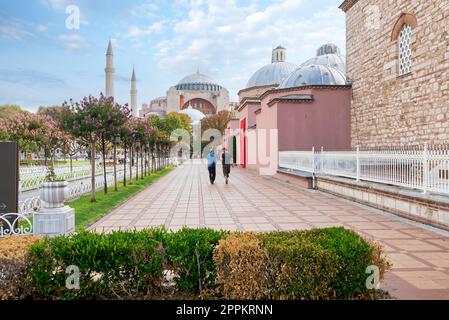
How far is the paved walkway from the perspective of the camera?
418 centimetres

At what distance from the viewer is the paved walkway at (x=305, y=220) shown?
4180mm

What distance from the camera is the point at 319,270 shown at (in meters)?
3.12

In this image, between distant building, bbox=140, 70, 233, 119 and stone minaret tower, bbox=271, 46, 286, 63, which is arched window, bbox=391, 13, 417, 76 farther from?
distant building, bbox=140, 70, 233, 119

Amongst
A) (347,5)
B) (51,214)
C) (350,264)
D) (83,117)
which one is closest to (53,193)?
(51,214)

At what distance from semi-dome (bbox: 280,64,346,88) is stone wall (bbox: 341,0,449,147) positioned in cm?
314

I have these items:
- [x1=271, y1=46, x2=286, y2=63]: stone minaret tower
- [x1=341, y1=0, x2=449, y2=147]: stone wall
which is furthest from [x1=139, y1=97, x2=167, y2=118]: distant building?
[x1=341, y1=0, x2=449, y2=147]: stone wall

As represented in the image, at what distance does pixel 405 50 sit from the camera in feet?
45.8

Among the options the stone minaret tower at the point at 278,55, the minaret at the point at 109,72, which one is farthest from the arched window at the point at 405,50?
the minaret at the point at 109,72

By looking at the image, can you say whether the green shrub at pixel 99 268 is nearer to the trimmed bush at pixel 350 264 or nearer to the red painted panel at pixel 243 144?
the trimmed bush at pixel 350 264

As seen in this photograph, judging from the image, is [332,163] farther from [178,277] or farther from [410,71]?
[178,277]

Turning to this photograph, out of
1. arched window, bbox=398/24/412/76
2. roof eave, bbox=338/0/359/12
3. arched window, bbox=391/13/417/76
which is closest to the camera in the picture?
arched window, bbox=391/13/417/76
